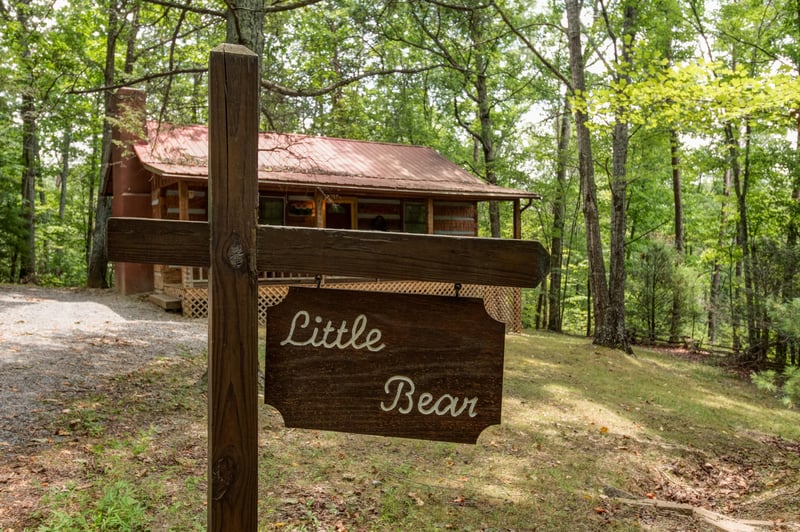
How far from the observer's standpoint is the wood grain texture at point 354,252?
5.74 ft

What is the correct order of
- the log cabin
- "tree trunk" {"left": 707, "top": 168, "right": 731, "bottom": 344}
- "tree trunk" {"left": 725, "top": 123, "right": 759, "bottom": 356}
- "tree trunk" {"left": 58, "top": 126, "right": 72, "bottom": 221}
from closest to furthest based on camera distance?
"tree trunk" {"left": 725, "top": 123, "right": 759, "bottom": 356} < the log cabin < "tree trunk" {"left": 707, "top": 168, "right": 731, "bottom": 344} < "tree trunk" {"left": 58, "top": 126, "right": 72, "bottom": 221}

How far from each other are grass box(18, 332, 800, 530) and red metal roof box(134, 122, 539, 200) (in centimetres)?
632

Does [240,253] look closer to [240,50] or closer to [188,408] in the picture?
[240,50]

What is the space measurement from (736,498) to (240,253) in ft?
19.0

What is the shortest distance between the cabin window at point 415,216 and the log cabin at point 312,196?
1.2 inches

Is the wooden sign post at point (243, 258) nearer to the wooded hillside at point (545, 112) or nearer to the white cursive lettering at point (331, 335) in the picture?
the white cursive lettering at point (331, 335)

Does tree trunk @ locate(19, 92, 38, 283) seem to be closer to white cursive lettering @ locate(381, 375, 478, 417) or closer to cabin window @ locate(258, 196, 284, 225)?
cabin window @ locate(258, 196, 284, 225)

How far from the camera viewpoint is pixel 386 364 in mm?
1843

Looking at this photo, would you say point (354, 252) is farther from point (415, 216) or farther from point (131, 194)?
point (131, 194)

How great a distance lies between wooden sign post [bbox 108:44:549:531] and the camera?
173 cm

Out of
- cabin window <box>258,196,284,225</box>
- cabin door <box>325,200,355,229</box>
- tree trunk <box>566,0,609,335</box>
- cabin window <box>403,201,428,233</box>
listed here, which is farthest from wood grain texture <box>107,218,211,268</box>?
cabin window <box>403,201,428,233</box>

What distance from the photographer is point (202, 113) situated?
73.7 feet

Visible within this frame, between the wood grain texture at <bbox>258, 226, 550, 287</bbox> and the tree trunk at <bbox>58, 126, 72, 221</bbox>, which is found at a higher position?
the tree trunk at <bbox>58, 126, 72, 221</bbox>

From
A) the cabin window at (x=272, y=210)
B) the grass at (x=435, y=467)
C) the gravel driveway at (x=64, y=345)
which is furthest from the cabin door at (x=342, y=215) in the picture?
the grass at (x=435, y=467)
